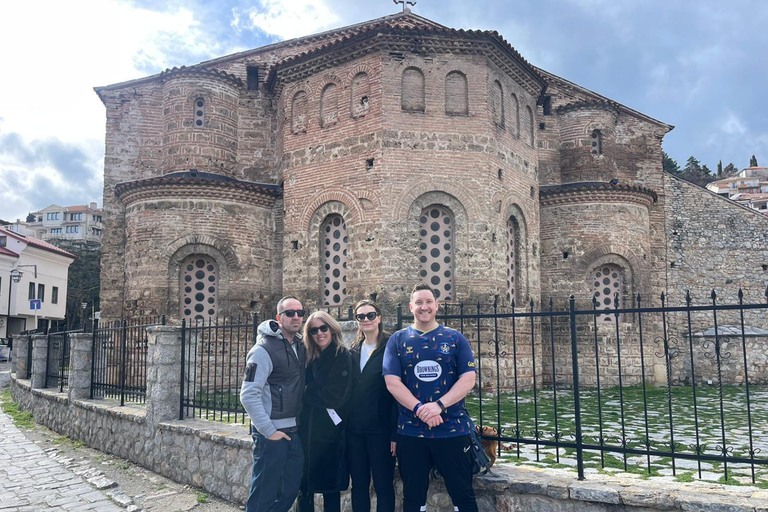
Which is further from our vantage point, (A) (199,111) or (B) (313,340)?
(A) (199,111)

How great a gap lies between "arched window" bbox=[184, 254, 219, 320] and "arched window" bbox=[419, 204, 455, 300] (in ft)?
17.6

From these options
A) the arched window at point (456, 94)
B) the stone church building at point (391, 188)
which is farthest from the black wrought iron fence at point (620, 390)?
the arched window at point (456, 94)

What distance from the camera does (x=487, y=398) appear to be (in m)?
11.4

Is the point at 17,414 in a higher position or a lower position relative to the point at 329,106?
lower

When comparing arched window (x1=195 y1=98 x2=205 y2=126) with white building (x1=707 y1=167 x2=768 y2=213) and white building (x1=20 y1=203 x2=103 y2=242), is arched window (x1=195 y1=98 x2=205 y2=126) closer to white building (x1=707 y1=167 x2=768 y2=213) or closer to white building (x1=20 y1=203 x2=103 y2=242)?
white building (x1=20 y1=203 x2=103 y2=242)

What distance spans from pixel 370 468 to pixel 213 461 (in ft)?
8.67

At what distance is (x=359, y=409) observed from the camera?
4012 mm

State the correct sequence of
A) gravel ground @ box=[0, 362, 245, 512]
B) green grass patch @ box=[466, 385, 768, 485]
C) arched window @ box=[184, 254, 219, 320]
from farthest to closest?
arched window @ box=[184, 254, 219, 320] < gravel ground @ box=[0, 362, 245, 512] < green grass patch @ box=[466, 385, 768, 485]

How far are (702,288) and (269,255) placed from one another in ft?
43.3

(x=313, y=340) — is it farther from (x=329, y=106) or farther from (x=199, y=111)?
(x=199, y=111)

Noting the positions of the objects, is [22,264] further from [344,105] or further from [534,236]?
[534,236]

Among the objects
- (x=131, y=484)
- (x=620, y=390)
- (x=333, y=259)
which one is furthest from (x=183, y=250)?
(x=620, y=390)

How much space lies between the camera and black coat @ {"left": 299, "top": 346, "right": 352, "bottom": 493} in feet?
13.5

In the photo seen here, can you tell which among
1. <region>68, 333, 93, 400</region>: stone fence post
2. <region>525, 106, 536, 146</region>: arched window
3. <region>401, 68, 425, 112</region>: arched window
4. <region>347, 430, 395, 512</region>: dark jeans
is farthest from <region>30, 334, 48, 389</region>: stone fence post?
<region>525, 106, 536, 146</region>: arched window
